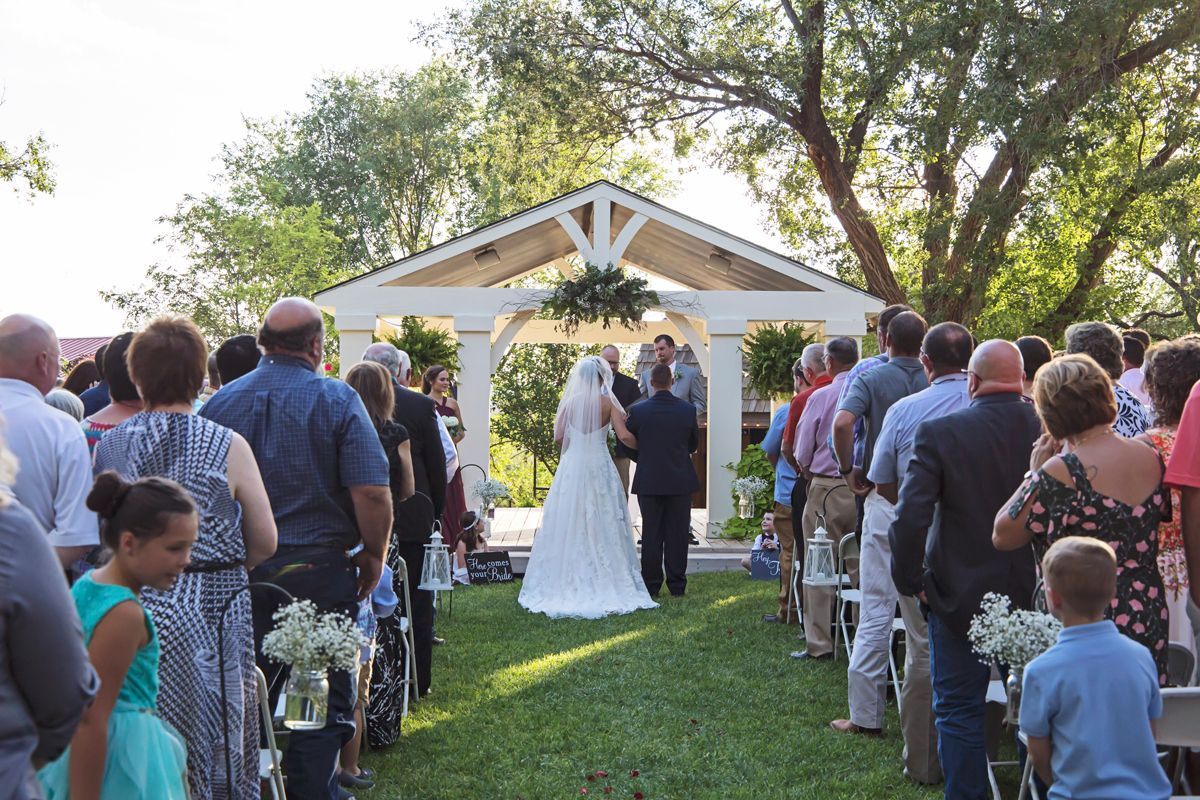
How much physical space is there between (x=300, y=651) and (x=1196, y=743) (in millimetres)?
2830

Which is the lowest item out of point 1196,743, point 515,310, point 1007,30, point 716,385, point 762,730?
point 762,730

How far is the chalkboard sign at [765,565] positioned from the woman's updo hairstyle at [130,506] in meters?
9.93

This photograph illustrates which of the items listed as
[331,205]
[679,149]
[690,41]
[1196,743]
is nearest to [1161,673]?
[1196,743]

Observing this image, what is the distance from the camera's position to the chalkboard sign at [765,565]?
12500 millimetres

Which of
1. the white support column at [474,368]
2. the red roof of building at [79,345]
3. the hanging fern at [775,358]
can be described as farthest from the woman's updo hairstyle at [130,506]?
the red roof of building at [79,345]

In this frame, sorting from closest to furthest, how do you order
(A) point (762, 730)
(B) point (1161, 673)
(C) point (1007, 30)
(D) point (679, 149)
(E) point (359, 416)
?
(B) point (1161, 673)
(E) point (359, 416)
(A) point (762, 730)
(C) point (1007, 30)
(D) point (679, 149)

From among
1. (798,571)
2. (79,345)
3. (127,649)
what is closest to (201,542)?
(127,649)

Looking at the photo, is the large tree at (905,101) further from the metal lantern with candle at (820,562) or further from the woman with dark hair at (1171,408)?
the woman with dark hair at (1171,408)

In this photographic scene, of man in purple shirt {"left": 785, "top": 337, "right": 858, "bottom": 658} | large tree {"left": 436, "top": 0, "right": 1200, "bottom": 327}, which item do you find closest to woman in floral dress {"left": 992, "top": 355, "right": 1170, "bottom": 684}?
man in purple shirt {"left": 785, "top": 337, "right": 858, "bottom": 658}

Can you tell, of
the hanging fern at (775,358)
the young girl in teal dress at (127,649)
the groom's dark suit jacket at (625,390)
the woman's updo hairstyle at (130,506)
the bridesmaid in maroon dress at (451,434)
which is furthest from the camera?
the hanging fern at (775,358)

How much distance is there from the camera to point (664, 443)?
1112cm

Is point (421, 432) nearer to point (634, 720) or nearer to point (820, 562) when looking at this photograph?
point (634, 720)

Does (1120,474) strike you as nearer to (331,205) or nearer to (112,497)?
(112,497)

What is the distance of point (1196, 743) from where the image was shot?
3.65 metres
